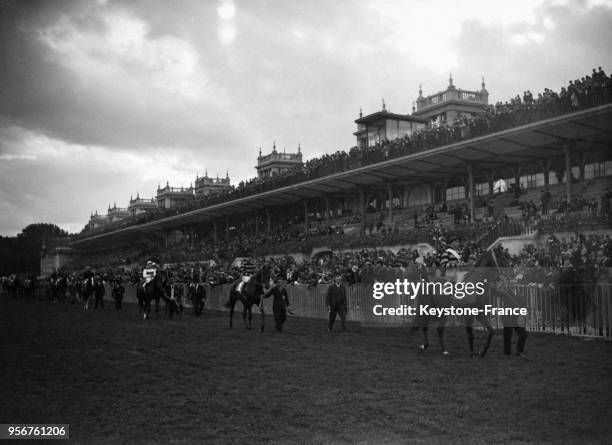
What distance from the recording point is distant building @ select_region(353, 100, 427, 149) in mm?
58188

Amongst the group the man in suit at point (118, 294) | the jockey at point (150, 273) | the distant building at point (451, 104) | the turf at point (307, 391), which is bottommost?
the turf at point (307, 391)

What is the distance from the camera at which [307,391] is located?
913 centimetres

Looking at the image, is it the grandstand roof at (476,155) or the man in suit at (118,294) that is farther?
the man in suit at (118,294)

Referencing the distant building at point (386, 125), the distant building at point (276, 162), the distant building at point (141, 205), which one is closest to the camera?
the distant building at point (386, 125)

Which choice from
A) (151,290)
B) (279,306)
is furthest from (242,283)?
(151,290)

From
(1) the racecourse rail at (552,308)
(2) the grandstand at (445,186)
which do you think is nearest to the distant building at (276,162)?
(2) the grandstand at (445,186)

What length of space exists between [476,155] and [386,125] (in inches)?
1142

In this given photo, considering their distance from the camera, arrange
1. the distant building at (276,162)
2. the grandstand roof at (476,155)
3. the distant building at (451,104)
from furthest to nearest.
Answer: the distant building at (276,162)
the distant building at (451,104)
the grandstand roof at (476,155)

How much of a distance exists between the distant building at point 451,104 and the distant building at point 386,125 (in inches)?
132

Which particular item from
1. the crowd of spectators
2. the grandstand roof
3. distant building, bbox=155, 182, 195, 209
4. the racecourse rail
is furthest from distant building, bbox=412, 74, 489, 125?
distant building, bbox=155, 182, 195, 209

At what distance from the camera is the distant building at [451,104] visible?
63469mm

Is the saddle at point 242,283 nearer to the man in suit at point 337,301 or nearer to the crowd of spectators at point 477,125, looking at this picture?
the man in suit at point 337,301

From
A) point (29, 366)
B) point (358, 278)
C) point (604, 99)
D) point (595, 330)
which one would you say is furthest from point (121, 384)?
point (604, 99)

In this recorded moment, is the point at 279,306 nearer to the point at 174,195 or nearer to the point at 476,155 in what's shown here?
the point at 476,155
